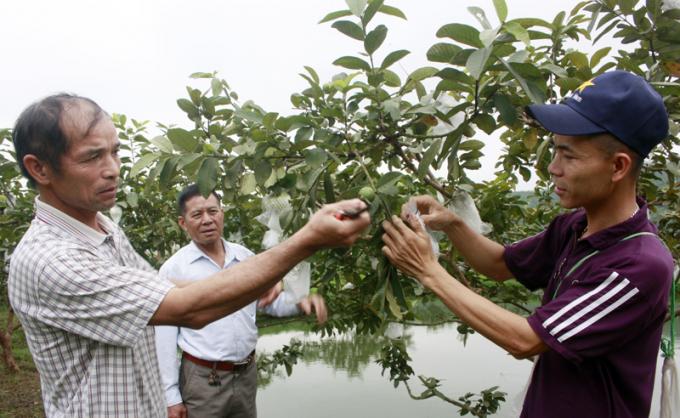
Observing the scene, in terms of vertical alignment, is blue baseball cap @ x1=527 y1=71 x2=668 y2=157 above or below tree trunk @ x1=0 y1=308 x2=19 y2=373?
above

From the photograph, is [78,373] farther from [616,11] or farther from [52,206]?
[616,11]

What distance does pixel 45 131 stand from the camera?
1024mm

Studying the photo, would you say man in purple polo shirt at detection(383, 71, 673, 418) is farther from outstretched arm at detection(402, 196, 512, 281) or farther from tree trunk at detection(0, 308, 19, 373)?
tree trunk at detection(0, 308, 19, 373)

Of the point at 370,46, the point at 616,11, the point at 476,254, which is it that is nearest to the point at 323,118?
the point at 370,46

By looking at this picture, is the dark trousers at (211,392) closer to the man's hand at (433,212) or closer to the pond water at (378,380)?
the man's hand at (433,212)

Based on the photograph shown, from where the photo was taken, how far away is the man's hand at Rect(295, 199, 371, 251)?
3.10 feet

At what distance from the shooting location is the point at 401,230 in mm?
1124

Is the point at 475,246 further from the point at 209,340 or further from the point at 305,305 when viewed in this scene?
the point at 209,340

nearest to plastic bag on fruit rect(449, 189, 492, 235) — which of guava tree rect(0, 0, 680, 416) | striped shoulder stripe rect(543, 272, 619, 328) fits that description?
guava tree rect(0, 0, 680, 416)

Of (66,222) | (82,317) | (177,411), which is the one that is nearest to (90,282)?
(82,317)

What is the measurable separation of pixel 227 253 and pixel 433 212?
1.09m

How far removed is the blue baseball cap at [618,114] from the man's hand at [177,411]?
1597 millimetres

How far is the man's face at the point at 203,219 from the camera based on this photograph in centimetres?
211

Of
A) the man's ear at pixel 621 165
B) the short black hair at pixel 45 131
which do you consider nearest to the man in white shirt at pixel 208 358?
the short black hair at pixel 45 131
